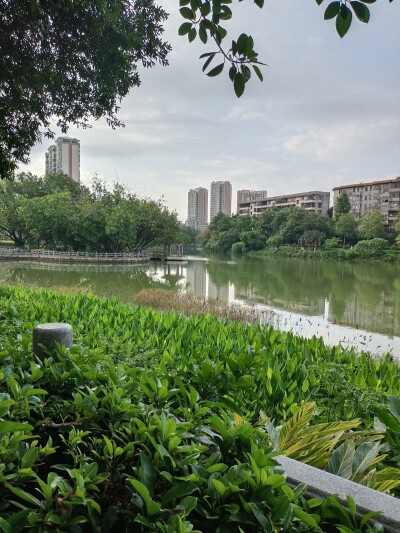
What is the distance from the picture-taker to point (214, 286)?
1686 cm

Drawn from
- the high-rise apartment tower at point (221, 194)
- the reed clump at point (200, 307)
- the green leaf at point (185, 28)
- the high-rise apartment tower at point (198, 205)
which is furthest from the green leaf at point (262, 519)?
the high-rise apartment tower at point (221, 194)

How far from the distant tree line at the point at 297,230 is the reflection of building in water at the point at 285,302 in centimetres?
2608

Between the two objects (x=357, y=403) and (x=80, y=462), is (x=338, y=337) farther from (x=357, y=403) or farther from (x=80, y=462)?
(x=80, y=462)

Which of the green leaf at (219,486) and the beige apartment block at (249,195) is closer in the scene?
the green leaf at (219,486)

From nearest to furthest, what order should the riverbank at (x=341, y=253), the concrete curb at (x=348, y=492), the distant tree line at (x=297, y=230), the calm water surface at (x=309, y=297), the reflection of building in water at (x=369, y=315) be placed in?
1. the concrete curb at (x=348, y=492)
2. the calm water surface at (x=309, y=297)
3. the reflection of building in water at (x=369, y=315)
4. the riverbank at (x=341, y=253)
5. the distant tree line at (x=297, y=230)

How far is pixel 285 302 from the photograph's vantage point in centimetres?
1280

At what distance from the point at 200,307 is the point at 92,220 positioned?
1998 cm

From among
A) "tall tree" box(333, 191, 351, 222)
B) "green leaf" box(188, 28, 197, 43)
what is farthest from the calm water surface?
"tall tree" box(333, 191, 351, 222)

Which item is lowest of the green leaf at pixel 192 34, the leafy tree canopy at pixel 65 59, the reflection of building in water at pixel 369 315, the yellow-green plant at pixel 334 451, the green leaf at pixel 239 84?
the reflection of building in water at pixel 369 315

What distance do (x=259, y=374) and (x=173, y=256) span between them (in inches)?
1228

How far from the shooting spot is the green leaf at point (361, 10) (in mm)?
1128

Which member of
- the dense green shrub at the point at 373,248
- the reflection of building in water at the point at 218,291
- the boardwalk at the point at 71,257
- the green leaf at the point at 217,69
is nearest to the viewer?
the green leaf at the point at 217,69

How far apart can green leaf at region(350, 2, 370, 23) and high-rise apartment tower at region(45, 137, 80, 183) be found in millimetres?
35022

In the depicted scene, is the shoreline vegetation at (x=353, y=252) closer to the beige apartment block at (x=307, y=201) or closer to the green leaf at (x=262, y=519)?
the beige apartment block at (x=307, y=201)
